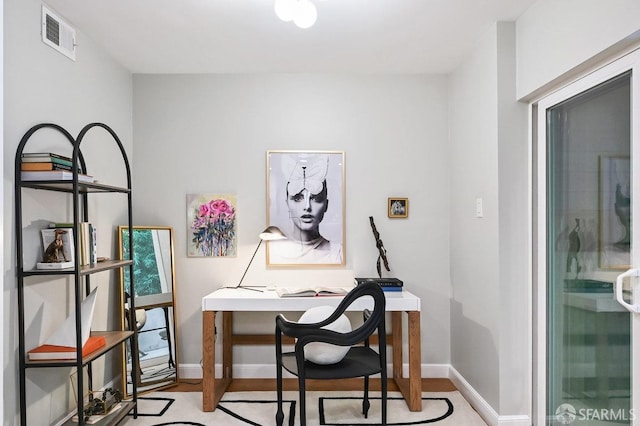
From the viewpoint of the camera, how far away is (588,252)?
2.44 m

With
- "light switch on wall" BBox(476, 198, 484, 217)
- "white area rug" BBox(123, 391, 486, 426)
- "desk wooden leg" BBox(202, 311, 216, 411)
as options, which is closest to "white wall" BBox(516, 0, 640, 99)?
"light switch on wall" BBox(476, 198, 484, 217)

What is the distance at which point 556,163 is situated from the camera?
272 centimetres

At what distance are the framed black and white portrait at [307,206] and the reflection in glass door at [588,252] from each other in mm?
1633

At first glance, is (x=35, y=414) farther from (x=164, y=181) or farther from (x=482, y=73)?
(x=482, y=73)

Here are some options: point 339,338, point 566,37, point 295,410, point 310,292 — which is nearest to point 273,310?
point 310,292

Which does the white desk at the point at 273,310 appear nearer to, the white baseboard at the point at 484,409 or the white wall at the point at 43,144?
the white baseboard at the point at 484,409

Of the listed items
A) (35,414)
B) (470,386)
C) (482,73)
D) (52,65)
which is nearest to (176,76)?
(52,65)

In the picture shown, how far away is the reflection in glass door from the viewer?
218 cm

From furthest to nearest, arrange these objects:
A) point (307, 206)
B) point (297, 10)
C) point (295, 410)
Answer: point (307, 206) → point (295, 410) → point (297, 10)

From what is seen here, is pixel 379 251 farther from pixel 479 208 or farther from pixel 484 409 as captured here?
pixel 484 409

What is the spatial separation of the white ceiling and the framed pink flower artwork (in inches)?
40.2

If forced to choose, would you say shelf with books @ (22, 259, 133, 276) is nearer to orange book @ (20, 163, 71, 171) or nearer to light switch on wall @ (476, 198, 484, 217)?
orange book @ (20, 163, 71, 171)

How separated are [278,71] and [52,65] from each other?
166 cm

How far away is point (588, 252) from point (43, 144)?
2.86 meters
